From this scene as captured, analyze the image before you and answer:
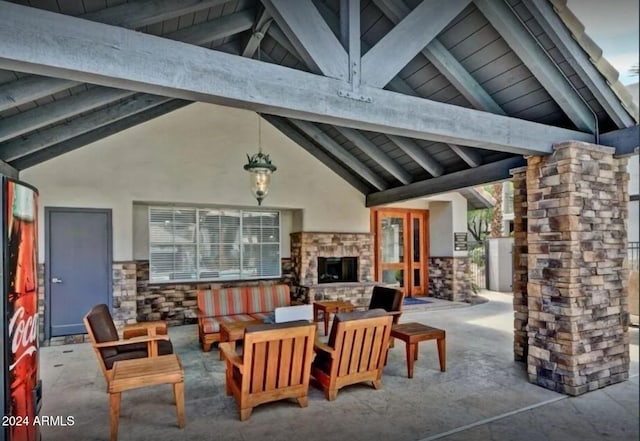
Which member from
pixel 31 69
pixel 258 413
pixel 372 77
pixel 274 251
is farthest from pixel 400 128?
pixel 274 251

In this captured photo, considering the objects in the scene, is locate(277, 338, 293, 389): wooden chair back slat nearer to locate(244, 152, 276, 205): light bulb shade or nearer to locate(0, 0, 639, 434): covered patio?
locate(0, 0, 639, 434): covered patio

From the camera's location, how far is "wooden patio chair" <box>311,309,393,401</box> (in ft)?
12.4

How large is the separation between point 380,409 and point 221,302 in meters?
3.40

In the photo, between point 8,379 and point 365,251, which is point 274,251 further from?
point 8,379

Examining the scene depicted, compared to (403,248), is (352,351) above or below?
below

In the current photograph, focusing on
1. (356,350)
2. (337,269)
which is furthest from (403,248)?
(356,350)

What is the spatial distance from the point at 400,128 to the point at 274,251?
560 cm

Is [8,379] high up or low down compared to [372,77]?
down

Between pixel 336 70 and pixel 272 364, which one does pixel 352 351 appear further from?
pixel 336 70

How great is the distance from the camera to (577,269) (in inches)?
156

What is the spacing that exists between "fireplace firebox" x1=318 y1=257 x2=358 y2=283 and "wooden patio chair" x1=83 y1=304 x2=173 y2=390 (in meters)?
4.43

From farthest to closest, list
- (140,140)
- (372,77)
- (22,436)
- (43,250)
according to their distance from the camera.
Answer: (140,140) → (43,250) → (372,77) → (22,436)

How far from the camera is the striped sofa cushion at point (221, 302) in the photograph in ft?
20.1

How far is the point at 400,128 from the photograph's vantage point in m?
3.32
